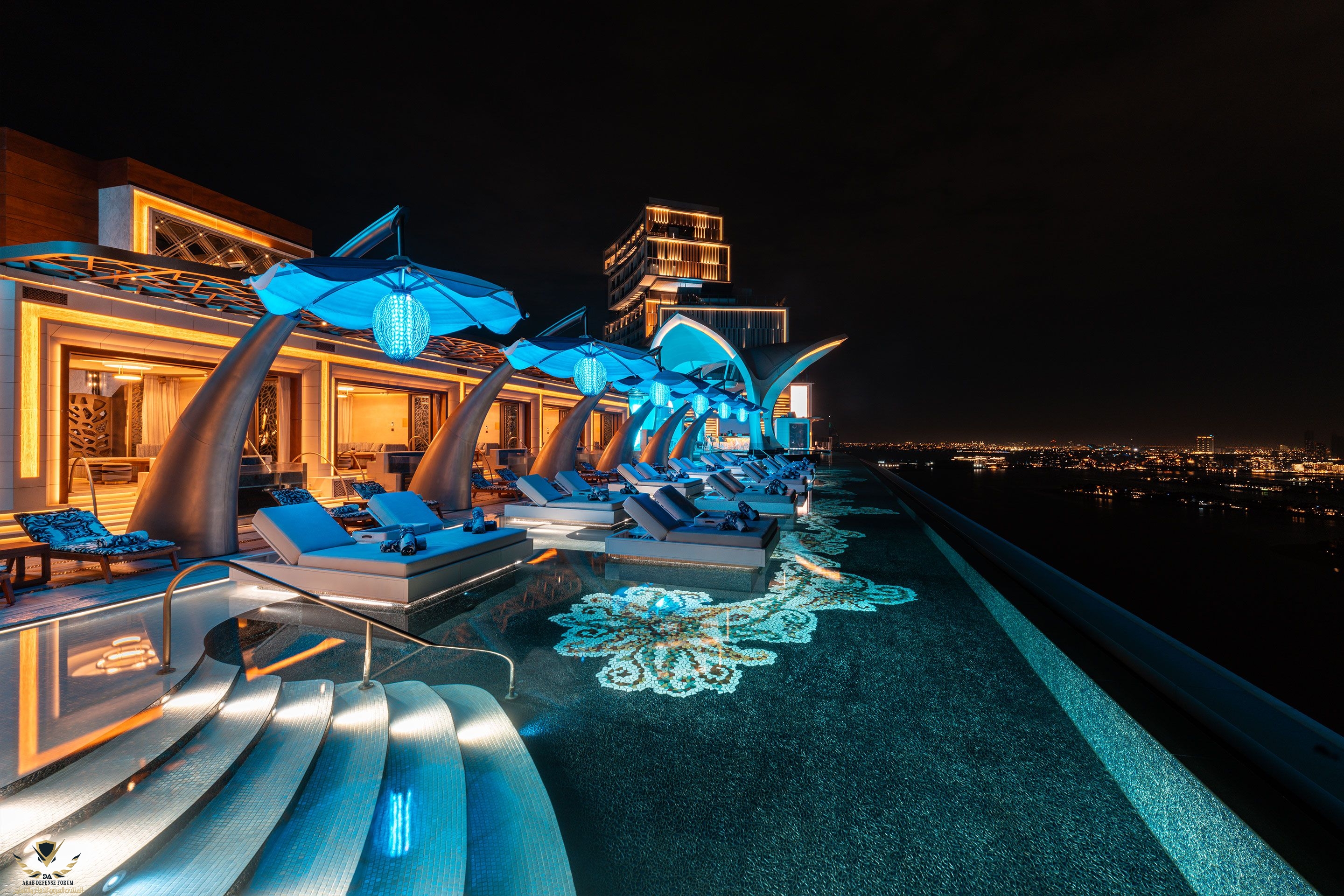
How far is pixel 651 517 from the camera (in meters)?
6.60

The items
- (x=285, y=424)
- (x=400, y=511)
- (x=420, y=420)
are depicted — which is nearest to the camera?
(x=400, y=511)

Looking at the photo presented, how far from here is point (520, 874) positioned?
179cm

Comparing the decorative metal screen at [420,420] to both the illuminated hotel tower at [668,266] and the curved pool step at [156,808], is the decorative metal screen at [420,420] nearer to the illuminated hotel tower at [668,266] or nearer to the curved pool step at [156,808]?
the curved pool step at [156,808]

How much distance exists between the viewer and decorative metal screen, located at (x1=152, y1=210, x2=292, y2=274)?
45.7ft

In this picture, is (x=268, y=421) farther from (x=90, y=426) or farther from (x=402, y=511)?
(x=402, y=511)

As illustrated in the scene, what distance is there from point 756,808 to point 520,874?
3.09 ft

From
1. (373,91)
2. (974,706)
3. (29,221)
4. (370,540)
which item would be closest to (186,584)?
(370,540)

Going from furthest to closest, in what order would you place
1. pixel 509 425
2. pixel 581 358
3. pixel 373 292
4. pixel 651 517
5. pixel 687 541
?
pixel 509 425
pixel 581 358
pixel 651 517
pixel 687 541
pixel 373 292

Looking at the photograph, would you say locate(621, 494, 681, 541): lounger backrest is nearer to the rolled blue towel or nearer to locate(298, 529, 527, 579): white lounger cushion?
the rolled blue towel

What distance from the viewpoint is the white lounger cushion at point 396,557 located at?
473 centimetres

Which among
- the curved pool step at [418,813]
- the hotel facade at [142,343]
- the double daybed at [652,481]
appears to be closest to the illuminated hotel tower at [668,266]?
the hotel facade at [142,343]

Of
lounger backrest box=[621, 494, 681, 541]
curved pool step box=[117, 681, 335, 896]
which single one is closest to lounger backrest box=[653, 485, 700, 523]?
lounger backrest box=[621, 494, 681, 541]
